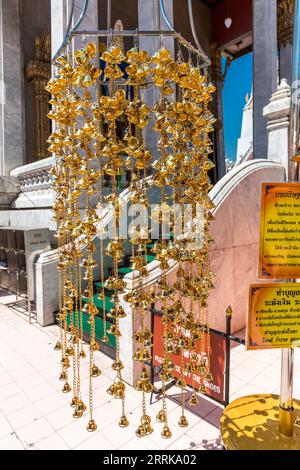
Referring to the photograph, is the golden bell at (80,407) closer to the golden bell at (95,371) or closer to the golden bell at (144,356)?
the golden bell at (95,371)

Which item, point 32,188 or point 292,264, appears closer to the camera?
point 292,264

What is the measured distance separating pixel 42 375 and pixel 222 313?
128 inches

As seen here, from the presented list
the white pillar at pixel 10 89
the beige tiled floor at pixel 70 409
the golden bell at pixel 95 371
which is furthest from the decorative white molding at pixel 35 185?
the golden bell at pixel 95 371

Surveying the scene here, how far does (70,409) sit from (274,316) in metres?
2.97

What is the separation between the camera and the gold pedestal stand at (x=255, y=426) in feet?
7.68

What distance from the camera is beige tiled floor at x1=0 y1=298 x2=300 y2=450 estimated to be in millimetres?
3109

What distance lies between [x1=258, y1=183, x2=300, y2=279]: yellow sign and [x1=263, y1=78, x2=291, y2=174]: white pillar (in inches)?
216

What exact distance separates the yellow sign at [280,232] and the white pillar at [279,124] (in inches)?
216

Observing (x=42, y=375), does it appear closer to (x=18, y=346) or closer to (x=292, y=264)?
(x=18, y=346)

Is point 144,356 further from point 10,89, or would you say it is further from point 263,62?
point 10,89

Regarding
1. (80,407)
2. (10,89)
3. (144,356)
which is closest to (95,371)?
(80,407)

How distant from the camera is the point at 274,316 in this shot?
215 cm

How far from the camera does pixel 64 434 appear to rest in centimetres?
324
